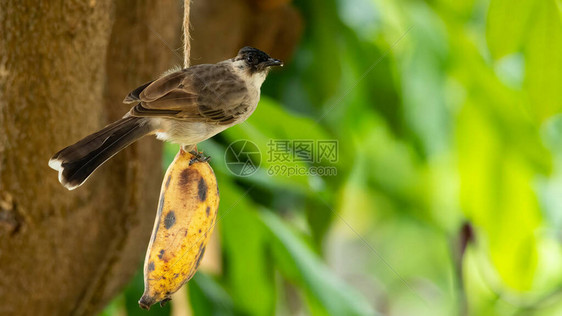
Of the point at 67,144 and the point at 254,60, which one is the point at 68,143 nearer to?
the point at 67,144

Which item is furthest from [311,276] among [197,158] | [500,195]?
[197,158]

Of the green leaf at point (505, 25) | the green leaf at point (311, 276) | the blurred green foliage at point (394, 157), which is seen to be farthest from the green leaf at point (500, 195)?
the green leaf at point (505, 25)

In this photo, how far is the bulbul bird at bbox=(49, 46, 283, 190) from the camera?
52 cm

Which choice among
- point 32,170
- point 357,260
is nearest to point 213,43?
point 32,170

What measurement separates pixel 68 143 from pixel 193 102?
1.19 feet

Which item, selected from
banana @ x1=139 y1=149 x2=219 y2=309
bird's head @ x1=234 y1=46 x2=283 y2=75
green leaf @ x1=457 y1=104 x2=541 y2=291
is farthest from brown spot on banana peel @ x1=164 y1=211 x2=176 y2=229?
green leaf @ x1=457 y1=104 x2=541 y2=291

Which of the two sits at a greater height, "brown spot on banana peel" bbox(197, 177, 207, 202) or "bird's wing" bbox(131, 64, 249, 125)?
"bird's wing" bbox(131, 64, 249, 125)

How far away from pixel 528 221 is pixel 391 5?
1.94 feet

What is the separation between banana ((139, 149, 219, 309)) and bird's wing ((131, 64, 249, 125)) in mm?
72

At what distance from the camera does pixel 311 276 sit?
4.24ft

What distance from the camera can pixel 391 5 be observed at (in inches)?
63.4

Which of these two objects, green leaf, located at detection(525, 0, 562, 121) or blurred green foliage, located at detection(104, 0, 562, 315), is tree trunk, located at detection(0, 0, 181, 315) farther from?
green leaf, located at detection(525, 0, 562, 121)

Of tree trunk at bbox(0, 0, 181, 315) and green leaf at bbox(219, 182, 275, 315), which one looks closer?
tree trunk at bbox(0, 0, 181, 315)

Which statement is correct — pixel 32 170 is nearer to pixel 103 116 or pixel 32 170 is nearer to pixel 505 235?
pixel 103 116
